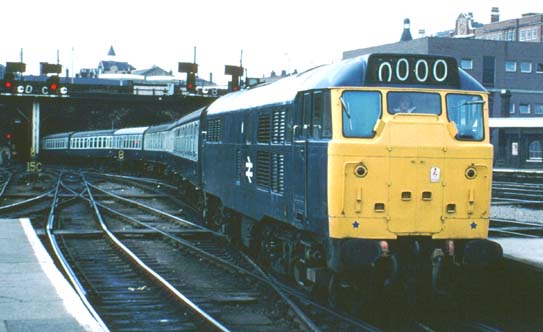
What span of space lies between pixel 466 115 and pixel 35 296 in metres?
5.99

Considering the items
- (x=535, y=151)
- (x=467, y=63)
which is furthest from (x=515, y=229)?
(x=467, y=63)

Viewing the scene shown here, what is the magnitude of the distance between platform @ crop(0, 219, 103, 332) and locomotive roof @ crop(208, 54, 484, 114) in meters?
4.08

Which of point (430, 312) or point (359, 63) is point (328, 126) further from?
point (430, 312)

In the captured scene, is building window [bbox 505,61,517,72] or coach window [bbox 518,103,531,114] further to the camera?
building window [bbox 505,61,517,72]

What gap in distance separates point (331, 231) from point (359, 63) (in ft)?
7.09

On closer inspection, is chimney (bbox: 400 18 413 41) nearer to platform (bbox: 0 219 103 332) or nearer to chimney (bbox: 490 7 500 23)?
chimney (bbox: 490 7 500 23)

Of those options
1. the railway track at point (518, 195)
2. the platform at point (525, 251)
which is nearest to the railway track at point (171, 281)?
the platform at point (525, 251)

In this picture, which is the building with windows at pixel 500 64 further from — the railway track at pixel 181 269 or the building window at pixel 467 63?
the railway track at pixel 181 269

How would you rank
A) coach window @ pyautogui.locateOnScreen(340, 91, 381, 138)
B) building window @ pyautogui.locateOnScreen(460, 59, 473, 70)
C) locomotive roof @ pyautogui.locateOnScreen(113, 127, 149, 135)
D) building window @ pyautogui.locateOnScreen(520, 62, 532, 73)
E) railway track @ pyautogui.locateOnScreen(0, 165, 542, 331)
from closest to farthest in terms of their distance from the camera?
coach window @ pyautogui.locateOnScreen(340, 91, 381, 138), railway track @ pyautogui.locateOnScreen(0, 165, 542, 331), locomotive roof @ pyautogui.locateOnScreen(113, 127, 149, 135), building window @ pyautogui.locateOnScreen(460, 59, 473, 70), building window @ pyautogui.locateOnScreen(520, 62, 532, 73)

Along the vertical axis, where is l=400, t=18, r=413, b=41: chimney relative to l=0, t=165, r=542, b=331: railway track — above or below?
above

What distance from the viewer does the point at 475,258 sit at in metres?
10.4

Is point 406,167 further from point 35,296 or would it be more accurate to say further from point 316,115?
point 35,296

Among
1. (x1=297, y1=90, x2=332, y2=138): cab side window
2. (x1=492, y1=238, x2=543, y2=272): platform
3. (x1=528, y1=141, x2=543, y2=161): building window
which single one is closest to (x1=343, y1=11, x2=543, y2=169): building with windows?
(x1=528, y1=141, x2=543, y2=161): building window

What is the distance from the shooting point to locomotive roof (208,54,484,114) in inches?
413
